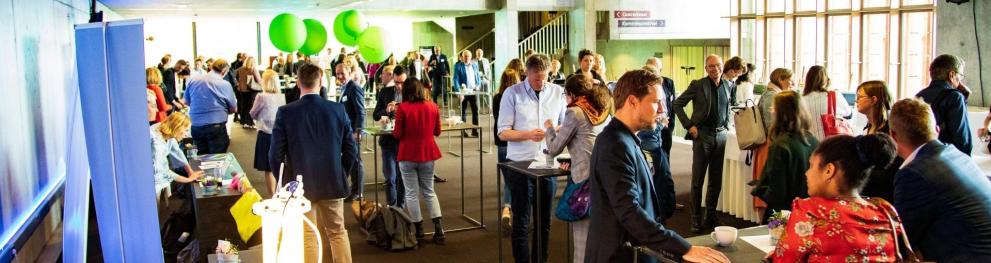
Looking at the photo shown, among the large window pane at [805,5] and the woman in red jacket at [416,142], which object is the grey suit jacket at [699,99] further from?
the large window pane at [805,5]

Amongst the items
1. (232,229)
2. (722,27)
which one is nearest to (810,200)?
(232,229)

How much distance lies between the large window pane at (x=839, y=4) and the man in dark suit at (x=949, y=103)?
327 inches

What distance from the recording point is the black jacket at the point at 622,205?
108 inches

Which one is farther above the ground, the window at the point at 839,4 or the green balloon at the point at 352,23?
the window at the point at 839,4

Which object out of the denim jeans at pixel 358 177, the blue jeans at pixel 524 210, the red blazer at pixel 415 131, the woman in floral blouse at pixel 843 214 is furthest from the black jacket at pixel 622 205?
the denim jeans at pixel 358 177

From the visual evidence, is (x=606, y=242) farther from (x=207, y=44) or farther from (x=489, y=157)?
(x=207, y=44)

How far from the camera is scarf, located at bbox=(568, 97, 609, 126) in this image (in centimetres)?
415

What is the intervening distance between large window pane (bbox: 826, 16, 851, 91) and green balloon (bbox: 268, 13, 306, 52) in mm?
7383

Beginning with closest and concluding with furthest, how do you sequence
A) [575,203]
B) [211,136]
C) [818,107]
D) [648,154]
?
1. [575,203]
2. [648,154]
3. [818,107]
4. [211,136]

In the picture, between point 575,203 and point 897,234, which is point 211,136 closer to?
point 575,203

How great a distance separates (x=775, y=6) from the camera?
14.2 meters

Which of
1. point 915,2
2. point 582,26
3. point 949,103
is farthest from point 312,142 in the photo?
point 582,26

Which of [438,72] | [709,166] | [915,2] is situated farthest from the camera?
[438,72]

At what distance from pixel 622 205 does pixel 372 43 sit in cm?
936
